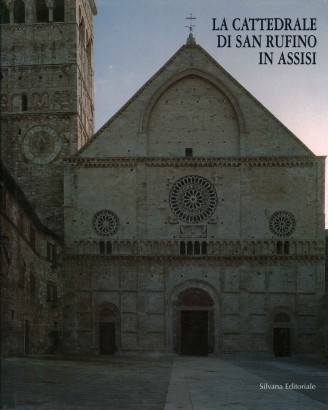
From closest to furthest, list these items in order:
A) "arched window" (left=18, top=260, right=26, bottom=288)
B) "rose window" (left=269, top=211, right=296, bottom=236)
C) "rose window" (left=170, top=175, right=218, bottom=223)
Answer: "arched window" (left=18, top=260, right=26, bottom=288)
"rose window" (left=269, top=211, right=296, bottom=236)
"rose window" (left=170, top=175, right=218, bottom=223)

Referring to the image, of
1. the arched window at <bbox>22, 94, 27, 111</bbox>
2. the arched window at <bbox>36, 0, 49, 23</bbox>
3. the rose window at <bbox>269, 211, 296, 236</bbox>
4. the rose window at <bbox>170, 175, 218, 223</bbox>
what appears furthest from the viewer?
the arched window at <bbox>36, 0, 49, 23</bbox>

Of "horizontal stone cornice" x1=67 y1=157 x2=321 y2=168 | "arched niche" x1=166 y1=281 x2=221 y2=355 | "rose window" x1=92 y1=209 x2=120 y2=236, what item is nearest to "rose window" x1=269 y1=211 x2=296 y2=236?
"horizontal stone cornice" x1=67 y1=157 x2=321 y2=168

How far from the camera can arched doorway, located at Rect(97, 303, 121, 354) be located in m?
39.2

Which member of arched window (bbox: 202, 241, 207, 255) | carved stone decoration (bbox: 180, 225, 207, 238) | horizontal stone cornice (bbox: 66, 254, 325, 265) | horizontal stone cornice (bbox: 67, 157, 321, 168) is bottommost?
horizontal stone cornice (bbox: 66, 254, 325, 265)

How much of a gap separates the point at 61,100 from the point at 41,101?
3.99 feet

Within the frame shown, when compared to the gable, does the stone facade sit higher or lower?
lower

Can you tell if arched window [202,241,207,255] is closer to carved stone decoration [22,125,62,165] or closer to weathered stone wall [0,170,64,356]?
weathered stone wall [0,170,64,356]

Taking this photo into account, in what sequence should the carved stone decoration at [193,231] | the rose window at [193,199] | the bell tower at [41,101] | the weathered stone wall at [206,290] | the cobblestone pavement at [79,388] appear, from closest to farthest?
1. the cobblestone pavement at [79,388]
2. the weathered stone wall at [206,290]
3. the carved stone decoration at [193,231]
4. the rose window at [193,199]
5. the bell tower at [41,101]

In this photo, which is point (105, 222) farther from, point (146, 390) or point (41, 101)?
point (146, 390)

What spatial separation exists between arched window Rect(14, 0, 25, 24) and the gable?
931 centimetres

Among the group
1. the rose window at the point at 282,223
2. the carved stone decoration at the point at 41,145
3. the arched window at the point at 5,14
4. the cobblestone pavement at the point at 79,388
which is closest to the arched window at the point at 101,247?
the carved stone decoration at the point at 41,145

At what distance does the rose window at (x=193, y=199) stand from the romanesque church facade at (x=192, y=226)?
0.06 m

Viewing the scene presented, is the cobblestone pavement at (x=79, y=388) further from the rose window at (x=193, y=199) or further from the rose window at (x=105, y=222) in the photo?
the rose window at (x=193, y=199)

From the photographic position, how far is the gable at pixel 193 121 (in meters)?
40.2
